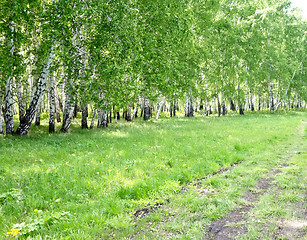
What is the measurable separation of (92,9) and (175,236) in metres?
9.41

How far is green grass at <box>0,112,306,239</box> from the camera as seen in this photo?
4551 mm

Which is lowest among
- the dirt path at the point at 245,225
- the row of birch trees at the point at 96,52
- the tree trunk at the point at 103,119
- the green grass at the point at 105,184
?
the dirt path at the point at 245,225

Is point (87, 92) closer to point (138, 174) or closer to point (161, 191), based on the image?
point (138, 174)

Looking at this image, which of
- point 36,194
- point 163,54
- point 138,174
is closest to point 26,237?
point 36,194

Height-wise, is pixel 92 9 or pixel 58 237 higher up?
pixel 92 9

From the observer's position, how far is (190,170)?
7.99 meters

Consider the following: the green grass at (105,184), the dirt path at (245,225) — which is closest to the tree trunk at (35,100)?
the green grass at (105,184)

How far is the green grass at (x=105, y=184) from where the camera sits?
455 centimetres

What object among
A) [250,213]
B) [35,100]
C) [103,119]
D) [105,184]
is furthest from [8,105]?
[250,213]

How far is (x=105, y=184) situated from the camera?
655 centimetres

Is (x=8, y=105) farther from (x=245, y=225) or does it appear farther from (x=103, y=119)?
(x=245, y=225)

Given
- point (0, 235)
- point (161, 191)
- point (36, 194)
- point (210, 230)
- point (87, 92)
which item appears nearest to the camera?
point (0, 235)

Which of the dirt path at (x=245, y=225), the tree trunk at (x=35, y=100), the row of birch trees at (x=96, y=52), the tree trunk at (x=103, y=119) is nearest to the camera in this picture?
the dirt path at (x=245, y=225)

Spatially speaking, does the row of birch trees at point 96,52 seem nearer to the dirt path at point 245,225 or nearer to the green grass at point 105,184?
the green grass at point 105,184
